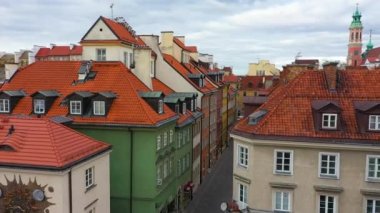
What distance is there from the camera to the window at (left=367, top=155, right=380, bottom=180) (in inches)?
1059

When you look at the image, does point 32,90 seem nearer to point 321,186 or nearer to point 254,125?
point 254,125

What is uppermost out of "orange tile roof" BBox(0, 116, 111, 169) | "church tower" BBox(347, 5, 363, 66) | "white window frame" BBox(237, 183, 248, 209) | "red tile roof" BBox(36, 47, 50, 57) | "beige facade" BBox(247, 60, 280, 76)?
"church tower" BBox(347, 5, 363, 66)

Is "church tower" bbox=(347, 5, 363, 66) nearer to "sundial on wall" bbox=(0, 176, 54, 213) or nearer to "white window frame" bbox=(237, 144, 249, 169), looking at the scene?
"white window frame" bbox=(237, 144, 249, 169)

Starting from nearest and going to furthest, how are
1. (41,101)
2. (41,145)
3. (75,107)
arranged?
(41,145) → (75,107) → (41,101)

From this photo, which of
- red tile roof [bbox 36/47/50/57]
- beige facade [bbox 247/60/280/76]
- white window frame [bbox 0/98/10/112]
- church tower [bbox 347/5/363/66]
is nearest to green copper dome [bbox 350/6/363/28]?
church tower [bbox 347/5/363/66]

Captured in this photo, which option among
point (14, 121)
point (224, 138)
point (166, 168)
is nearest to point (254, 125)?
point (166, 168)

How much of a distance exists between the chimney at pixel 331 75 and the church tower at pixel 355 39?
131 meters

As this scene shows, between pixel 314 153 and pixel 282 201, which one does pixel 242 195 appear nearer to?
pixel 282 201

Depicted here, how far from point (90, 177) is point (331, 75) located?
18.8 metres

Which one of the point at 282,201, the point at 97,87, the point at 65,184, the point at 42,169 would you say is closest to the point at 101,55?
the point at 97,87

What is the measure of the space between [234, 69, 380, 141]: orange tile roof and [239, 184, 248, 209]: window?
417 cm

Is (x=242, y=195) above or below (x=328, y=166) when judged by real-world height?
below

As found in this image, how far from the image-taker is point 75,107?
105 ft

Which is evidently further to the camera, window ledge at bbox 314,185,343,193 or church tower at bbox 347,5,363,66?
church tower at bbox 347,5,363,66
